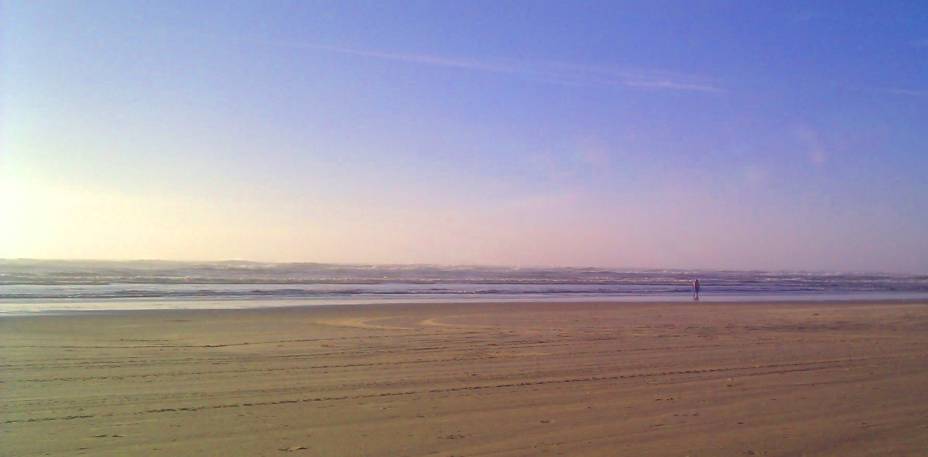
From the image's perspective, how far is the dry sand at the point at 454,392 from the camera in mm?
7152

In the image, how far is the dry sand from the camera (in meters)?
7.15

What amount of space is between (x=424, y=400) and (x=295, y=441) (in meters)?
2.43

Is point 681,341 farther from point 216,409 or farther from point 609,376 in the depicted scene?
point 216,409

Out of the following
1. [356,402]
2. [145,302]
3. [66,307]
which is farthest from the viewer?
[145,302]

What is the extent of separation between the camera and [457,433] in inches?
294

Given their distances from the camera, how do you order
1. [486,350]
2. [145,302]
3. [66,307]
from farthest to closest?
[145,302]
[66,307]
[486,350]

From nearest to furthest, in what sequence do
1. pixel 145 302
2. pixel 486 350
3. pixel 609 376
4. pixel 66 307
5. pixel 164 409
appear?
pixel 164 409, pixel 609 376, pixel 486 350, pixel 66 307, pixel 145 302

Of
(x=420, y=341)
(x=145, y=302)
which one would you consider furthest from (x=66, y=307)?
(x=420, y=341)

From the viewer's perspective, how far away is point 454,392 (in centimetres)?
970

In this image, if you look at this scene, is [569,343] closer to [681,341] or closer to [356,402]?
[681,341]

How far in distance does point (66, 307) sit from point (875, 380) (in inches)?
1031

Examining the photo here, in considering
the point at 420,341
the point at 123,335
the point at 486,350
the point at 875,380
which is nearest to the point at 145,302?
the point at 123,335

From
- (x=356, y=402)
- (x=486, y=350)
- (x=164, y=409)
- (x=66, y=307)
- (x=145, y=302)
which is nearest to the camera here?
(x=164, y=409)

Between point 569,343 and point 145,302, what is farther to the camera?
point 145,302
